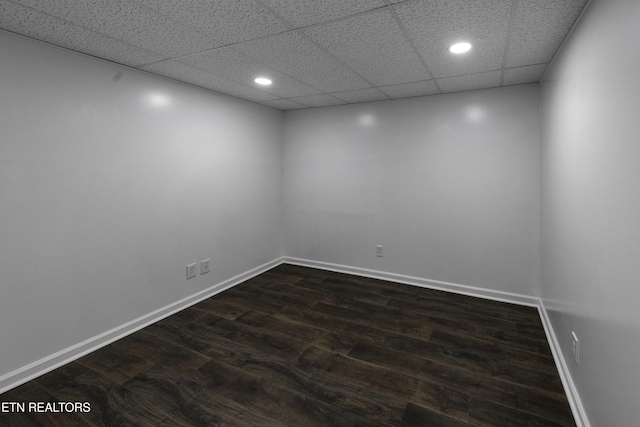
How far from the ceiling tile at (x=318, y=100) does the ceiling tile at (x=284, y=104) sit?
0.36 ft

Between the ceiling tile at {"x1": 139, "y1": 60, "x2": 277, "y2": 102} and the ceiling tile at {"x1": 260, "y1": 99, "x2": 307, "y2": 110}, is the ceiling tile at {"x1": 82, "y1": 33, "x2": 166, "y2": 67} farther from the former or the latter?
the ceiling tile at {"x1": 260, "y1": 99, "x2": 307, "y2": 110}

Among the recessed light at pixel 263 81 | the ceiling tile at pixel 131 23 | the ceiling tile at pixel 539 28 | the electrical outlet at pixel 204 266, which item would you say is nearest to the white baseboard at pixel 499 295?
the electrical outlet at pixel 204 266

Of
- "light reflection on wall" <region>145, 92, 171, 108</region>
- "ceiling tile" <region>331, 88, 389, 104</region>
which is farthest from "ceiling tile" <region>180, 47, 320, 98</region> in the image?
"light reflection on wall" <region>145, 92, 171, 108</region>

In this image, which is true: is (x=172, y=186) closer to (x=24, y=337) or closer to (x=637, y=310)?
(x=24, y=337)

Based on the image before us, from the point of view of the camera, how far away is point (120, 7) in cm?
166

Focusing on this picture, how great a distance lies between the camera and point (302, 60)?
8.09ft

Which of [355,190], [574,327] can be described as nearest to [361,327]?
[574,327]

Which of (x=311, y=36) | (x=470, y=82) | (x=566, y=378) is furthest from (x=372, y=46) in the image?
(x=566, y=378)

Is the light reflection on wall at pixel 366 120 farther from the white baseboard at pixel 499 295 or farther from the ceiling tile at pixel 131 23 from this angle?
the ceiling tile at pixel 131 23

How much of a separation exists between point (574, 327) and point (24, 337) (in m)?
3.53

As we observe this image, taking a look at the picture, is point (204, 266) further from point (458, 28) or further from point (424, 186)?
point (458, 28)

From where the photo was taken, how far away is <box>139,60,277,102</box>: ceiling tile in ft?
8.57

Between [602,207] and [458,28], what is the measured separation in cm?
131

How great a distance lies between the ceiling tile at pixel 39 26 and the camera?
5.55ft
